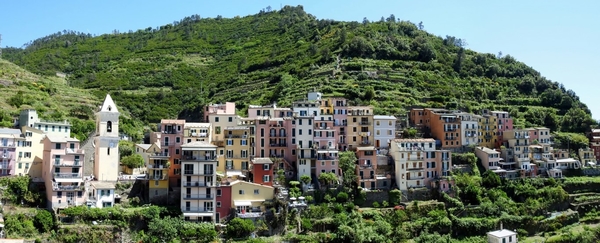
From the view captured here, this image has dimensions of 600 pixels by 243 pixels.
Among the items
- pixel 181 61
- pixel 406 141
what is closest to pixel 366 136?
pixel 406 141

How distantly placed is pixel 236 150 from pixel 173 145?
19.0ft

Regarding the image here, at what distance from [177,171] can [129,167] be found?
25.8ft

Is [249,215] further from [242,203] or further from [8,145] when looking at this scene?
[8,145]

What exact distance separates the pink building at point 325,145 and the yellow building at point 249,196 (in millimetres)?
6132

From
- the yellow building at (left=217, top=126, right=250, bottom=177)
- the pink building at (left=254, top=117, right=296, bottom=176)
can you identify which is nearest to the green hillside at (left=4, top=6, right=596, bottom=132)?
the pink building at (left=254, top=117, right=296, bottom=176)

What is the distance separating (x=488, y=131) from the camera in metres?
63.3

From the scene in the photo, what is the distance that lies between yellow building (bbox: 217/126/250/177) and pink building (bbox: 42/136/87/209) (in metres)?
12.2

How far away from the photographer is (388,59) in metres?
86.6

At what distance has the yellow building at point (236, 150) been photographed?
166 feet

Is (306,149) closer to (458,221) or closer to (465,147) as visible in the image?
(458,221)

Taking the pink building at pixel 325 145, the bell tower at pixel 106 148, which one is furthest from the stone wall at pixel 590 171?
the bell tower at pixel 106 148

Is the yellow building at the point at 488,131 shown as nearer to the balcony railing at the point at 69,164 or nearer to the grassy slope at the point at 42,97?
the balcony railing at the point at 69,164

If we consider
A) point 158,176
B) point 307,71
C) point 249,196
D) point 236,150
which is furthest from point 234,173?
point 307,71

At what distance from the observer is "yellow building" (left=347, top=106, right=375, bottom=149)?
185 ft
